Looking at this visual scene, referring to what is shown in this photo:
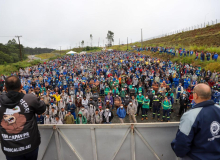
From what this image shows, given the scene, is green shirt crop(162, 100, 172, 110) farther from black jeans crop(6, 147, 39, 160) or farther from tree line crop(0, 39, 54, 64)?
tree line crop(0, 39, 54, 64)

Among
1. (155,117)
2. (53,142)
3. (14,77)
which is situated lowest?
(155,117)

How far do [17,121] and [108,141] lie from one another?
153 centimetres

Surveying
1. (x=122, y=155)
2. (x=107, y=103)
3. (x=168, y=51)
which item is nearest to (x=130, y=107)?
(x=107, y=103)

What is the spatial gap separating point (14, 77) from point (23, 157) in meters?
1.20

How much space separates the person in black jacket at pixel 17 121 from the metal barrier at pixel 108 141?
57 cm

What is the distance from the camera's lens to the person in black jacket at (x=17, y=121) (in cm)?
189

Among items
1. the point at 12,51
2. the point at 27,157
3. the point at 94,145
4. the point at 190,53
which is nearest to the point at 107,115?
the point at 94,145

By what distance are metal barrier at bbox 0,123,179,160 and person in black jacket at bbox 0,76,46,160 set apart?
1.87 feet

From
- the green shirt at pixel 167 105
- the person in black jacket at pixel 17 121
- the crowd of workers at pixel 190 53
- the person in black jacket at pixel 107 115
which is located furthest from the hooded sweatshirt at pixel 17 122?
the crowd of workers at pixel 190 53

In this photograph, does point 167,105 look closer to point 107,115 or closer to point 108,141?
point 107,115

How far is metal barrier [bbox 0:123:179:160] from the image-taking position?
2443 millimetres

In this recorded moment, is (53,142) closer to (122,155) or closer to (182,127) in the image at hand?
(122,155)

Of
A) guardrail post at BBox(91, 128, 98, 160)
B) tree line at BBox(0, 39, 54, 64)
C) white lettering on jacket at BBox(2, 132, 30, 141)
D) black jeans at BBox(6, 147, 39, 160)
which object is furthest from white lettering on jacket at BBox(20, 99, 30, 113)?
tree line at BBox(0, 39, 54, 64)

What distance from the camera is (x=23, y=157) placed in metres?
2.04
